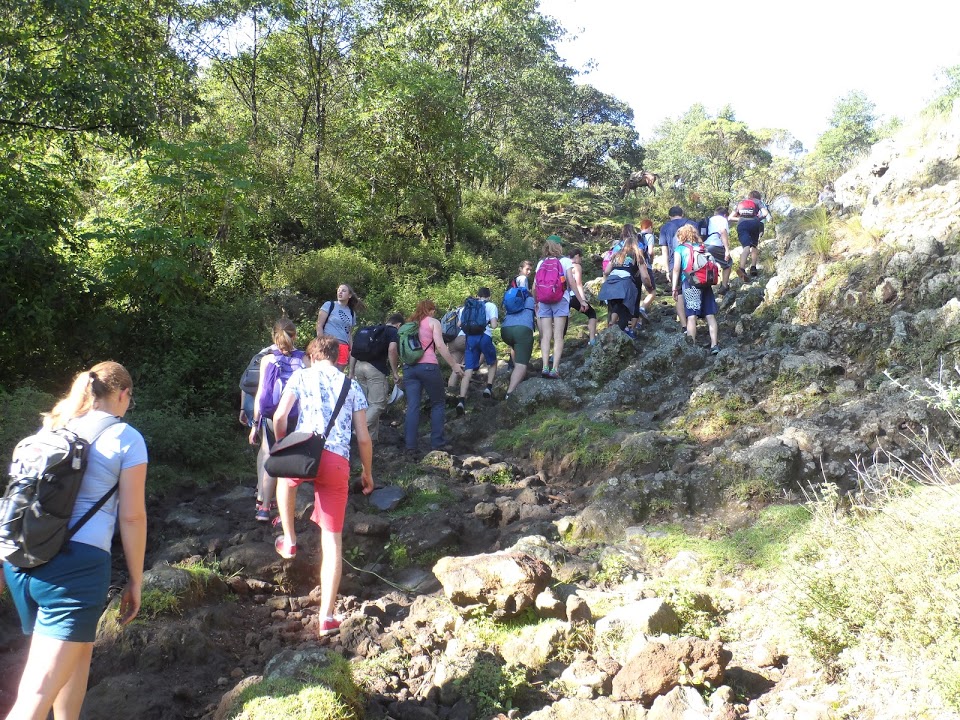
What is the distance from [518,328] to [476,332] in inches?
23.2

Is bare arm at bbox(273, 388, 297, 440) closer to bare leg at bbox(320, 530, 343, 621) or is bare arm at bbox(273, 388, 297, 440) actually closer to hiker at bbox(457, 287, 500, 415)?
bare leg at bbox(320, 530, 343, 621)

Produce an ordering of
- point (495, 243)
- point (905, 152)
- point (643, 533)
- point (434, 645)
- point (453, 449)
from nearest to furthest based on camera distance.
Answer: point (434, 645)
point (643, 533)
point (453, 449)
point (905, 152)
point (495, 243)

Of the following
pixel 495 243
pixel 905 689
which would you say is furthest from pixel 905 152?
pixel 905 689

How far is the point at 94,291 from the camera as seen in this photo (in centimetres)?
1061

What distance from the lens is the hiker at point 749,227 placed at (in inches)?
560

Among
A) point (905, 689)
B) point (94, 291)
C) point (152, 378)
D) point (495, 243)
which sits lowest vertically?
point (905, 689)

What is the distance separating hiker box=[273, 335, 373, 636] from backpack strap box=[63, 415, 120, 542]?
5.96ft

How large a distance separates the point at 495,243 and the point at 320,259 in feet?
20.7

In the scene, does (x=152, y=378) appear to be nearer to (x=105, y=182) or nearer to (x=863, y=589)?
(x=105, y=182)

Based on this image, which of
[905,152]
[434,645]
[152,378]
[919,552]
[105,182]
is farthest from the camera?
[905,152]

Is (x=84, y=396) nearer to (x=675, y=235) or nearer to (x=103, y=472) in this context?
(x=103, y=472)

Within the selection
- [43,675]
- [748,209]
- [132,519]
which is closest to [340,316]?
[132,519]

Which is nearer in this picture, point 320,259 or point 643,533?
point 643,533

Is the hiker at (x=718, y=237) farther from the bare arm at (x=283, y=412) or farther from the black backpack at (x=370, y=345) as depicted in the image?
the bare arm at (x=283, y=412)
